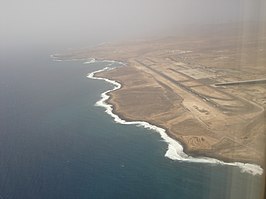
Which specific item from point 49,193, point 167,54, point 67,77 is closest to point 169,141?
point 49,193

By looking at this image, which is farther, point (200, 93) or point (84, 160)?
point (200, 93)

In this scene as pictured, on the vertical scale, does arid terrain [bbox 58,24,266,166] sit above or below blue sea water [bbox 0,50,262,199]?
above

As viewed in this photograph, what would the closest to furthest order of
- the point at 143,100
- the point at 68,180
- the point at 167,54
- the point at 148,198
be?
the point at 148,198 → the point at 68,180 → the point at 143,100 → the point at 167,54

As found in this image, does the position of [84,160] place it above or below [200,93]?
below

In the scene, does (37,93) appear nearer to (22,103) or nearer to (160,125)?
(22,103)
